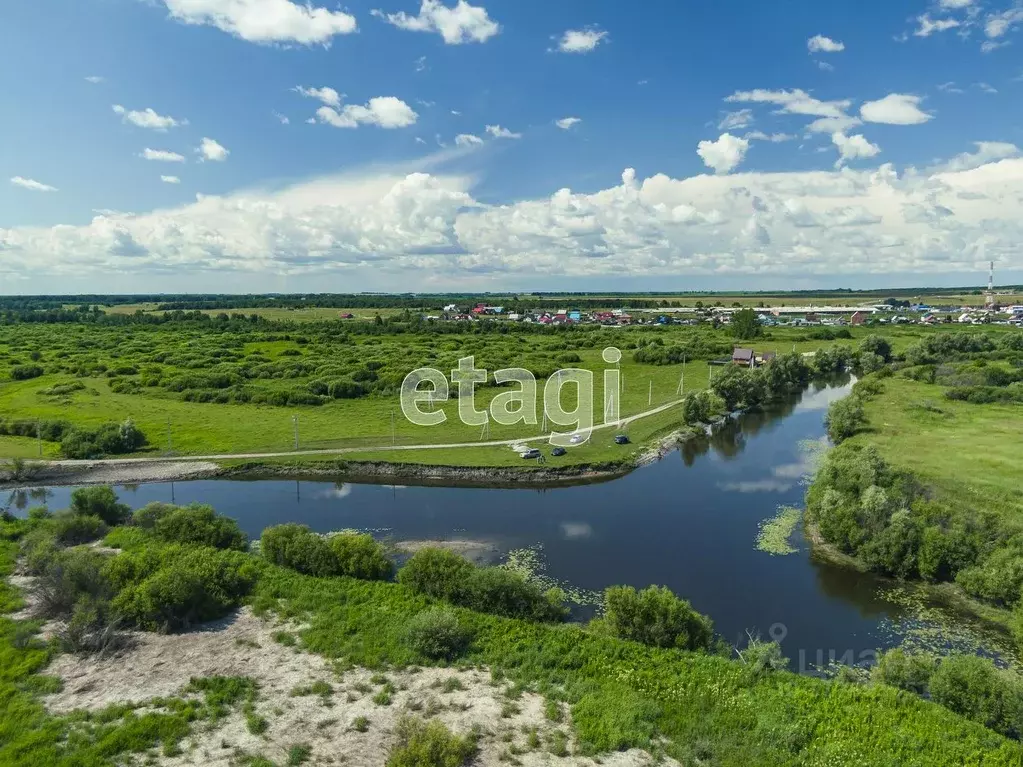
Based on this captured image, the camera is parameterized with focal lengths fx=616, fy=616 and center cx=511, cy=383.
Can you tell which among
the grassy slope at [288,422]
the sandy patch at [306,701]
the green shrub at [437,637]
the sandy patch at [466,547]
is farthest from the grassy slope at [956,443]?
the sandy patch at [306,701]

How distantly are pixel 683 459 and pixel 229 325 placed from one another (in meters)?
123

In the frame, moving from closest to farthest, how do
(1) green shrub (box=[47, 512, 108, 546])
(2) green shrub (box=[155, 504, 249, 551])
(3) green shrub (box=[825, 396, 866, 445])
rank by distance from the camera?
Answer: (2) green shrub (box=[155, 504, 249, 551]) < (1) green shrub (box=[47, 512, 108, 546]) < (3) green shrub (box=[825, 396, 866, 445])

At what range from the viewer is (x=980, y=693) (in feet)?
54.6

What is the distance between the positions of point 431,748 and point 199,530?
712 inches

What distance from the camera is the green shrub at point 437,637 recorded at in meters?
19.5

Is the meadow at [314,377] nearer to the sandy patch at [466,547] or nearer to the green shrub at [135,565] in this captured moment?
the sandy patch at [466,547]

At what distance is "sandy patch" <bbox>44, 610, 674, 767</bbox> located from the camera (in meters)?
15.3

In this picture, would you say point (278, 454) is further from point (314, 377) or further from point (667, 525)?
point (667, 525)

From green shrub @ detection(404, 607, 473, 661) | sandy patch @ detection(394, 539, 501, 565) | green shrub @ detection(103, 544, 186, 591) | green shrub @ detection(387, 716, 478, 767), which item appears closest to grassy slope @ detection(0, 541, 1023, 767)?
green shrub @ detection(404, 607, 473, 661)

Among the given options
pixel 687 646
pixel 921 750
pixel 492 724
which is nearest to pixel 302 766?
pixel 492 724

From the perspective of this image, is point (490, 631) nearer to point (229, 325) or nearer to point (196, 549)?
point (196, 549)

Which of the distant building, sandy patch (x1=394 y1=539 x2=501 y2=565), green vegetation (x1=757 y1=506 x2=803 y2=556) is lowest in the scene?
sandy patch (x1=394 y1=539 x2=501 y2=565)

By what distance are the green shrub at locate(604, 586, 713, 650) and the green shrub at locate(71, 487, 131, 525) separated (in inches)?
1036

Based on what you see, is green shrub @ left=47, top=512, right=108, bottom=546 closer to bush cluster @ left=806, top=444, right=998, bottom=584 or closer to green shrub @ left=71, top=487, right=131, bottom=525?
green shrub @ left=71, top=487, right=131, bottom=525
